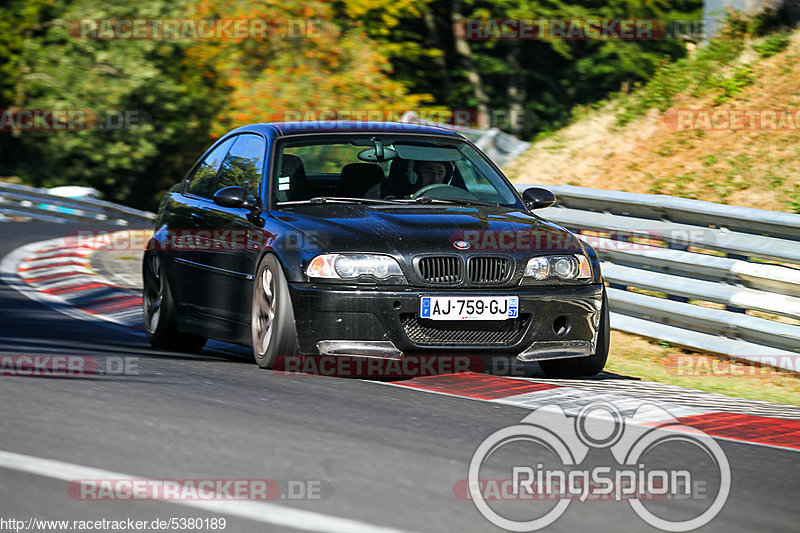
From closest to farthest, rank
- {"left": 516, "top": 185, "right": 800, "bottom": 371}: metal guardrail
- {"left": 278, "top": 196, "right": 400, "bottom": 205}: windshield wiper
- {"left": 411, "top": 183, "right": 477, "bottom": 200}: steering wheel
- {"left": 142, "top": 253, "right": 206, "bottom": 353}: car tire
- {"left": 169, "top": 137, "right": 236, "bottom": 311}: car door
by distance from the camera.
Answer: {"left": 278, "top": 196, "right": 400, "bottom": 205}: windshield wiper < {"left": 411, "top": 183, "right": 477, "bottom": 200}: steering wheel < {"left": 169, "top": 137, "right": 236, "bottom": 311}: car door < {"left": 516, "top": 185, "right": 800, "bottom": 371}: metal guardrail < {"left": 142, "top": 253, "right": 206, "bottom": 353}: car tire

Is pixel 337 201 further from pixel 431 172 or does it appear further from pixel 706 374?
pixel 706 374

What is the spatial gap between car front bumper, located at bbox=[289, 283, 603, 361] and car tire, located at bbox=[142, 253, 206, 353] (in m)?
2.07

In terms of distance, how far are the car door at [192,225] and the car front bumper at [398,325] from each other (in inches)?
64.5

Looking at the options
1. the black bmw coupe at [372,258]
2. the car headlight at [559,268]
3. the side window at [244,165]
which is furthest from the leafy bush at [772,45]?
the car headlight at [559,268]

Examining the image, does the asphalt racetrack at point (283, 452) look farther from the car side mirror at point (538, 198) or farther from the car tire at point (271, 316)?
the car side mirror at point (538, 198)

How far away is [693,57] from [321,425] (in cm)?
1207

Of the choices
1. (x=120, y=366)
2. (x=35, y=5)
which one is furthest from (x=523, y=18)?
(x=120, y=366)

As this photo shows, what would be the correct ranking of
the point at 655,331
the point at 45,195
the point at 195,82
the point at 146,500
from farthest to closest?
the point at 195,82 → the point at 45,195 → the point at 655,331 → the point at 146,500

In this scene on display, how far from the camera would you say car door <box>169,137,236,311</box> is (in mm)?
9008

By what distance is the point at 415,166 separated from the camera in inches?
348

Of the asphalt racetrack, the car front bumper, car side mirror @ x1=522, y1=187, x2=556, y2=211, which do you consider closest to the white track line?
the asphalt racetrack

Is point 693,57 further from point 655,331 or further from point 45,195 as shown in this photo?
point 45,195

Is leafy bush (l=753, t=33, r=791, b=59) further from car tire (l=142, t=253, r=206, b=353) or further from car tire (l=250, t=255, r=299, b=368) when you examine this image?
car tire (l=250, t=255, r=299, b=368)

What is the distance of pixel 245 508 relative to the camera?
4613 mm
